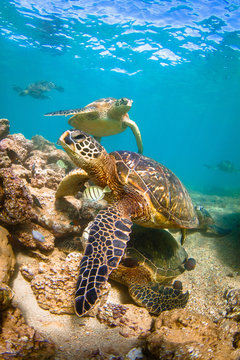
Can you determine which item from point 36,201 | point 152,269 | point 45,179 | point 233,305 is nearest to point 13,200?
point 36,201

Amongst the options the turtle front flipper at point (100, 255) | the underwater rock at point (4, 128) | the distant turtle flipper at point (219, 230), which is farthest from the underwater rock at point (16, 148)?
the distant turtle flipper at point (219, 230)

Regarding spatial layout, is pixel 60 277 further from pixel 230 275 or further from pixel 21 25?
pixel 21 25

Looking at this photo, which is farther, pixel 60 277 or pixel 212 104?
pixel 212 104

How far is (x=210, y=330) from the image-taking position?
1.91m

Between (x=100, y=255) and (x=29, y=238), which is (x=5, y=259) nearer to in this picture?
(x=29, y=238)

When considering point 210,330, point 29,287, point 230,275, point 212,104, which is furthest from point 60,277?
point 212,104

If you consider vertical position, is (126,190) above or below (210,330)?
above

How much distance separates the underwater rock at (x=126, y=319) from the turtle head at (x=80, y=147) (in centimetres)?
208

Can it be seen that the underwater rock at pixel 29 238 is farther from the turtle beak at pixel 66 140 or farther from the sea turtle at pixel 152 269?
the turtle beak at pixel 66 140

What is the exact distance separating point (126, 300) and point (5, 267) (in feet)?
6.24

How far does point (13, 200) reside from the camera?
2.72 metres

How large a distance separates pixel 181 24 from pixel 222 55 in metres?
7.04

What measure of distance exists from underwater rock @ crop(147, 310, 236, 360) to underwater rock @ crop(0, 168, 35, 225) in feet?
7.31

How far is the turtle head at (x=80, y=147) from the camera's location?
2893mm
